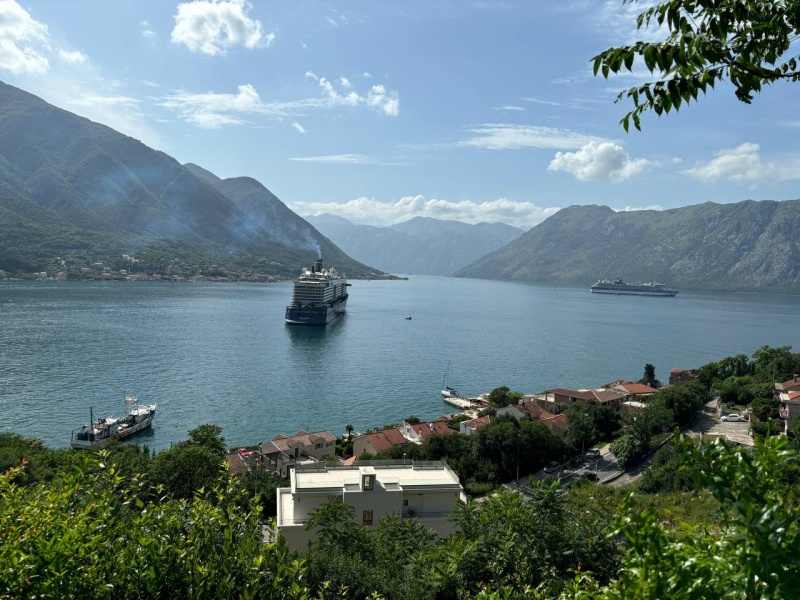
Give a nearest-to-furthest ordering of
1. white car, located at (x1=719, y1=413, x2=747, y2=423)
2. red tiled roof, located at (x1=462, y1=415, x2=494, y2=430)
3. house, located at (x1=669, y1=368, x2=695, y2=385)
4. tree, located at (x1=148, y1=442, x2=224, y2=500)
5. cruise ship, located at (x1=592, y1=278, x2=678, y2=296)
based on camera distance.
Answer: tree, located at (x1=148, y1=442, x2=224, y2=500)
red tiled roof, located at (x1=462, y1=415, x2=494, y2=430)
white car, located at (x1=719, y1=413, x2=747, y2=423)
house, located at (x1=669, y1=368, x2=695, y2=385)
cruise ship, located at (x1=592, y1=278, x2=678, y2=296)

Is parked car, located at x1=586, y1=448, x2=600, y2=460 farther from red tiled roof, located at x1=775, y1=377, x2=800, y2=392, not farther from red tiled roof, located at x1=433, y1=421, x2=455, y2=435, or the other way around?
red tiled roof, located at x1=775, y1=377, x2=800, y2=392

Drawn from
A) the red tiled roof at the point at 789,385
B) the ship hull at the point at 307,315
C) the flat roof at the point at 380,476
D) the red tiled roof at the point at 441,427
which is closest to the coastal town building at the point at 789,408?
the red tiled roof at the point at 789,385

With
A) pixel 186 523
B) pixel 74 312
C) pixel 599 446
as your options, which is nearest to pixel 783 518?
pixel 186 523

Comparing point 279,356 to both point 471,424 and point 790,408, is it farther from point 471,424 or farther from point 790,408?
point 790,408

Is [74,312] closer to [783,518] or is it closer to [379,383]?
[379,383]

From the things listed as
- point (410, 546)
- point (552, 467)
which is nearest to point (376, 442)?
point (552, 467)

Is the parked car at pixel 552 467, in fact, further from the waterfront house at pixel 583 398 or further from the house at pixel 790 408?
the house at pixel 790 408

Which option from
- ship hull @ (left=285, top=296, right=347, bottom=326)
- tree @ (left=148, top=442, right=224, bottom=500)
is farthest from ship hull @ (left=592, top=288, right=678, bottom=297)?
tree @ (left=148, top=442, right=224, bottom=500)
